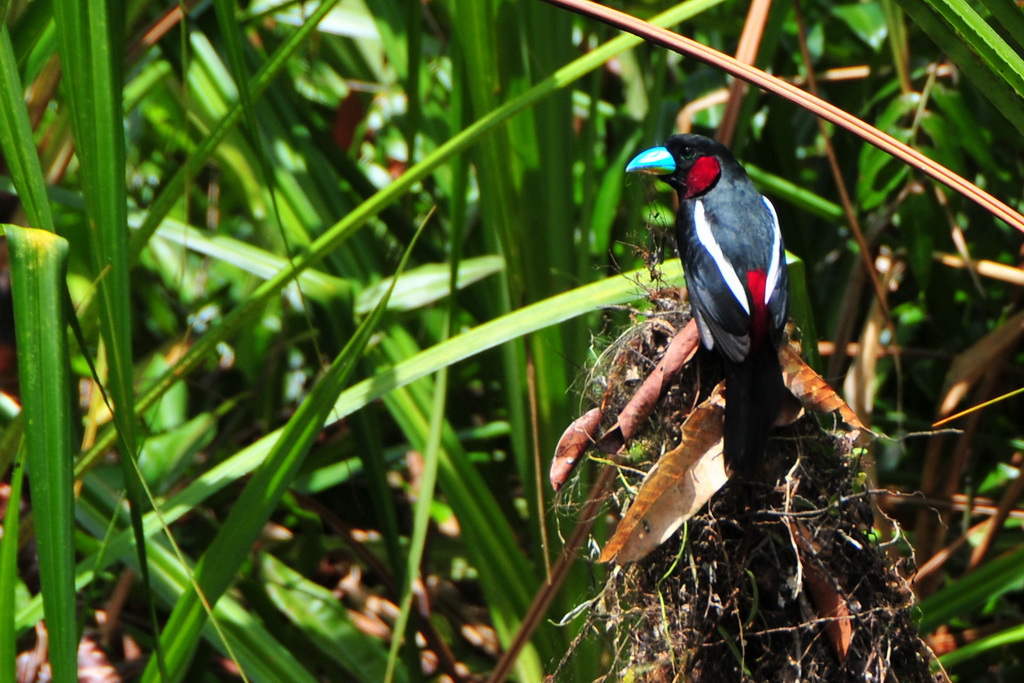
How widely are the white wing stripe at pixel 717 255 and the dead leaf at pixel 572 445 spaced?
241 mm

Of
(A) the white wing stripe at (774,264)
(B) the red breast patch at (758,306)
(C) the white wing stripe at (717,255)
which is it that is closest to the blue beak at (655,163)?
(C) the white wing stripe at (717,255)

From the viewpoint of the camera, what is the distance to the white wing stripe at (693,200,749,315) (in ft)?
4.27

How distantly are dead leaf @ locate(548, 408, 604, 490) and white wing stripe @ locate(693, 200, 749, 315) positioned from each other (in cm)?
24

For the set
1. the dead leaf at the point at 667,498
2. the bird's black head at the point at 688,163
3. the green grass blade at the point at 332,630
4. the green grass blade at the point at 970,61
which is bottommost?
the green grass blade at the point at 332,630

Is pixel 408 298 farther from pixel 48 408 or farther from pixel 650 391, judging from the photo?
pixel 48 408

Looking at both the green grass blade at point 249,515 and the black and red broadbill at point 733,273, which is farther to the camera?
the green grass blade at point 249,515

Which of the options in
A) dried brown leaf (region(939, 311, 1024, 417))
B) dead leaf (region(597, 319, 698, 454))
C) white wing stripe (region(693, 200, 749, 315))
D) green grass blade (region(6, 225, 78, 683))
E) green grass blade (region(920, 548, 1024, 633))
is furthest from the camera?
dried brown leaf (region(939, 311, 1024, 417))

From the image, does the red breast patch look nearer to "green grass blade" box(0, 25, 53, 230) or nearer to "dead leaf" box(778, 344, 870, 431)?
"dead leaf" box(778, 344, 870, 431)

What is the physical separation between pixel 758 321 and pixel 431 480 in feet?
1.73

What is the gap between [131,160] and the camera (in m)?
3.10

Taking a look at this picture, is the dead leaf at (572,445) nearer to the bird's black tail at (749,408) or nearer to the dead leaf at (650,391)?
the dead leaf at (650,391)

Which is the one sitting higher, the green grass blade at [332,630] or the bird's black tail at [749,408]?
the bird's black tail at [749,408]

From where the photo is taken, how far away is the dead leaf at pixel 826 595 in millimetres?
1079

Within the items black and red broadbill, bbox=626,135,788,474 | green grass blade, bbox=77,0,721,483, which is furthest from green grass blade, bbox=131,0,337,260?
black and red broadbill, bbox=626,135,788,474
